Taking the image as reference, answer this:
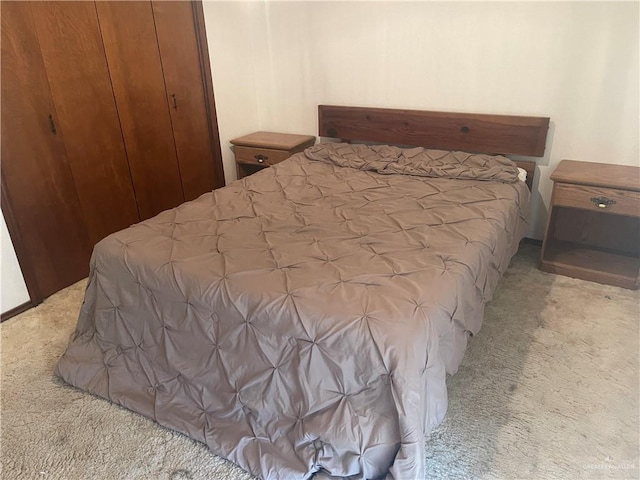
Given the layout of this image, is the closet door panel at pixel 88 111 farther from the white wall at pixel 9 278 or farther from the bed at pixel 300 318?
the bed at pixel 300 318

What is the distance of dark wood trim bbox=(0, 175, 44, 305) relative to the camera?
238 cm

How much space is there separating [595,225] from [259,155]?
2254mm

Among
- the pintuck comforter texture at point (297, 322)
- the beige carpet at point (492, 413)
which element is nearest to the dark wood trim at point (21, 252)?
the beige carpet at point (492, 413)

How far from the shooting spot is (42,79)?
8.06ft

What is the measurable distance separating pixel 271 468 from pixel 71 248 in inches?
76.2

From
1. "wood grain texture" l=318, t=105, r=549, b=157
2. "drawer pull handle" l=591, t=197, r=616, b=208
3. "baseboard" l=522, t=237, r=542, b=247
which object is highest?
"wood grain texture" l=318, t=105, r=549, b=157

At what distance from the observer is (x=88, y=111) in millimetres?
2717

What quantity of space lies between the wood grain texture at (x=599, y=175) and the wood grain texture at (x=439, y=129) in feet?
0.73

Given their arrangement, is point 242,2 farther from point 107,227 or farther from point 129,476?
point 129,476

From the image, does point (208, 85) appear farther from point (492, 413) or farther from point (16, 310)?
point (492, 413)

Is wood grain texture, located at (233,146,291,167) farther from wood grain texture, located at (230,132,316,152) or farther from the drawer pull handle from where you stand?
the drawer pull handle

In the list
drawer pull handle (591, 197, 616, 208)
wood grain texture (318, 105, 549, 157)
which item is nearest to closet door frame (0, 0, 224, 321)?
wood grain texture (318, 105, 549, 157)

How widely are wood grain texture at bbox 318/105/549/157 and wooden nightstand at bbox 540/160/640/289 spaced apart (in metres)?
0.27

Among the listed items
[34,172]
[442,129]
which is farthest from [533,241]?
[34,172]
